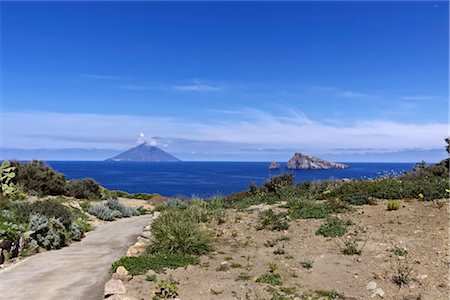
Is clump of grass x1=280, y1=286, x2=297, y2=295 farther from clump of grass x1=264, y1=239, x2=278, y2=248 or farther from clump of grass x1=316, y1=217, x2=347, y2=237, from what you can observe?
clump of grass x1=316, y1=217, x2=347, y2=237

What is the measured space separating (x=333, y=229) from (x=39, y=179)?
22344 millimetres

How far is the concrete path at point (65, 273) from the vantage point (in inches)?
309

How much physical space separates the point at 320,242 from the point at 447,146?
70.3ft

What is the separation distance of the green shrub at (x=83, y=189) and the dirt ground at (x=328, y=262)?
18886 millimetres

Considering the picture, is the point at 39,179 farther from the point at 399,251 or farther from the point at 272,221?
the point at 399,251

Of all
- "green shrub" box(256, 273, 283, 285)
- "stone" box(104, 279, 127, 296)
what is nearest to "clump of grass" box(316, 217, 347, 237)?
"green shrub" box(256, 273, 283, 285)

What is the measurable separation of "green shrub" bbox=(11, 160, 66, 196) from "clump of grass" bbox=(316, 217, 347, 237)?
818 inches

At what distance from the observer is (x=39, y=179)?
27.0 metres

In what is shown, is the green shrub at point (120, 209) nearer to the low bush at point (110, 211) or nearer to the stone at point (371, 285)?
the low bush at point (110, 211)

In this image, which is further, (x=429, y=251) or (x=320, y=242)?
(x=320, y=242)

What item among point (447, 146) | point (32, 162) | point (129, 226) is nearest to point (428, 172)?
point (447, 146)

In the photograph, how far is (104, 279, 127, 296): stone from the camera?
720 centimetres

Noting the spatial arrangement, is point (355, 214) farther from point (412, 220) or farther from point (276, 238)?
point (276, 238)

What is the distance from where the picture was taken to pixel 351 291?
7473 mm
